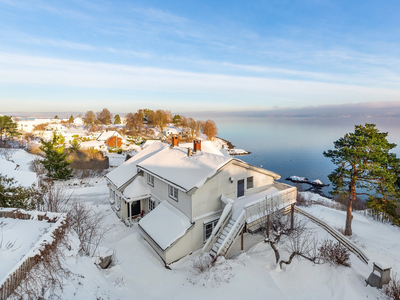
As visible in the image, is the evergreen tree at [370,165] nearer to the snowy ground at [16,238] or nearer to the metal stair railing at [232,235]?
the metal stair railing at [232,235]

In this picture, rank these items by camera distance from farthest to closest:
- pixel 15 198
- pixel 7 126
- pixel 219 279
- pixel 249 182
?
pixel 7 126 → pixel 249 182 → pixel 15 198 → pixel 219 279

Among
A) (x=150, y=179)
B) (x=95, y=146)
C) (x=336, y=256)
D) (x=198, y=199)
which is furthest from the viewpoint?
(x=95, y=146)

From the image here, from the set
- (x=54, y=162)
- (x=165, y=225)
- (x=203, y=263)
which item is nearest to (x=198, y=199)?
(x=165, y=225)

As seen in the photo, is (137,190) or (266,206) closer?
(266,206)

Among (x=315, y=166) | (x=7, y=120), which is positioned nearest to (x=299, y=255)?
(x=315, y=166)

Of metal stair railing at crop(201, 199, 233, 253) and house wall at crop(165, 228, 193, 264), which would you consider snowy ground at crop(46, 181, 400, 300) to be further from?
metal stair railing at crop(201, 199, 233, 253)

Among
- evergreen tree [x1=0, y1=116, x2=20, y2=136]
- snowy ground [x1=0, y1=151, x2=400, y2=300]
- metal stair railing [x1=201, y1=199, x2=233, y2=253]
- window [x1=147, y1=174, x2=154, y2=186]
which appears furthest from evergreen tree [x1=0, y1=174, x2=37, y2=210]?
evergreen tree [x1=0, y1=116, x2=20, y2=136]

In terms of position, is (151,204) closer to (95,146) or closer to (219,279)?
(219,279)
